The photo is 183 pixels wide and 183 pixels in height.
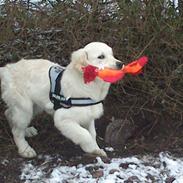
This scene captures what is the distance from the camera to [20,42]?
19.8ft

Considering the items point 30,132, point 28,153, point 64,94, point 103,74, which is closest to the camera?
point 103,74

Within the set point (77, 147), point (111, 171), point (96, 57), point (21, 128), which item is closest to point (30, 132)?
point (21, 128)

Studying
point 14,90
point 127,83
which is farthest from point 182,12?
point 14,90

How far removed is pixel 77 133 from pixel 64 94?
380mm

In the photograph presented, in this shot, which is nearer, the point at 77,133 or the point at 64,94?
the point at 77,133

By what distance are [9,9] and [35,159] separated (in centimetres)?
192

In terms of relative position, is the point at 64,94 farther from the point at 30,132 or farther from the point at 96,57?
the point at 30,132

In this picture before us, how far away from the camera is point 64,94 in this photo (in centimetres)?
464

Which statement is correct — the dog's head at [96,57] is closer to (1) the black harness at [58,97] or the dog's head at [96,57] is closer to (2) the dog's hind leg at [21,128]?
(1) the black harness at [58,97]

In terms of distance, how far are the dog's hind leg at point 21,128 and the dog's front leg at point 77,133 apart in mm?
383

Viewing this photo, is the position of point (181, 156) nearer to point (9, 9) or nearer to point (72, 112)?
point (72, 112)

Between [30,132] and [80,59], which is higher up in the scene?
[80,59]

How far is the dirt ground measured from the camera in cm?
473

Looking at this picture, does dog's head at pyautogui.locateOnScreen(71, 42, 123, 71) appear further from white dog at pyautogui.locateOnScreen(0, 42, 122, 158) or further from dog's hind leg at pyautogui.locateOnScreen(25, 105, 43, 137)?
dog's hind leg at pyautogui.locateOnScreen(25, 105, 43, 137)
